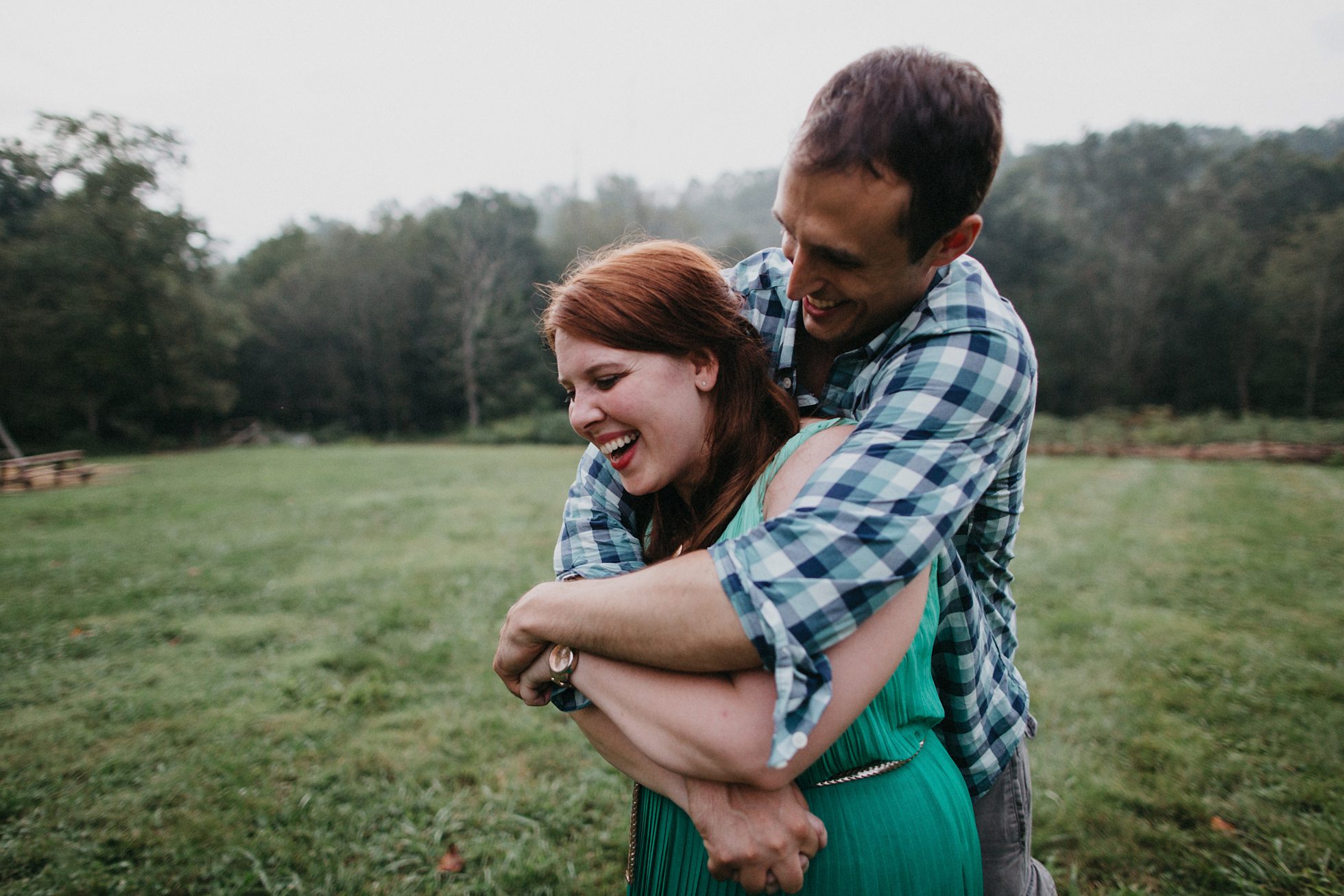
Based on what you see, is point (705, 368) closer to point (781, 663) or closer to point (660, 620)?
point (660, 620)

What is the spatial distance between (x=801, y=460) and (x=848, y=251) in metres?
0.44

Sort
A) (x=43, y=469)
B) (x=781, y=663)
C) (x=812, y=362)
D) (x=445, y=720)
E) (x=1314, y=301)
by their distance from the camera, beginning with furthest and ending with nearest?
(x=1314, y=301) < (x=43, y=469) < (x=445, y=720) < (x=812, y=362) < (x=781, y=663)

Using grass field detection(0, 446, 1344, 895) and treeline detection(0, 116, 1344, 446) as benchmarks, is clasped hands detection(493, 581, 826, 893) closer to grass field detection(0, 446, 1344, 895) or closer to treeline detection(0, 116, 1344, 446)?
grass field detection(0, 446, 1344, 895)

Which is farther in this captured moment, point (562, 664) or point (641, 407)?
point (641, 407)

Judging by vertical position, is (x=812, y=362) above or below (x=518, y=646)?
above

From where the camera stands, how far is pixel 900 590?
48.0 inches

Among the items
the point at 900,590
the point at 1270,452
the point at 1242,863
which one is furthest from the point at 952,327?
the point at 1270,452

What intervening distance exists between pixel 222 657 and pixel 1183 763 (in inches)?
255

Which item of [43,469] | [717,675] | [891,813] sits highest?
[717,675]

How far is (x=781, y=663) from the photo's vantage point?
1.13 meters

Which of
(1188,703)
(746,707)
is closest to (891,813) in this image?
(746,707)

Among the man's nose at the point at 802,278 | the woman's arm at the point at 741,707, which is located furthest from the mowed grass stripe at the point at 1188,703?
the man's nose at the point at 802,278

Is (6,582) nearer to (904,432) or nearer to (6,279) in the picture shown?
(904,432)

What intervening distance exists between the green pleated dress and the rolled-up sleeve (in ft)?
0.85
